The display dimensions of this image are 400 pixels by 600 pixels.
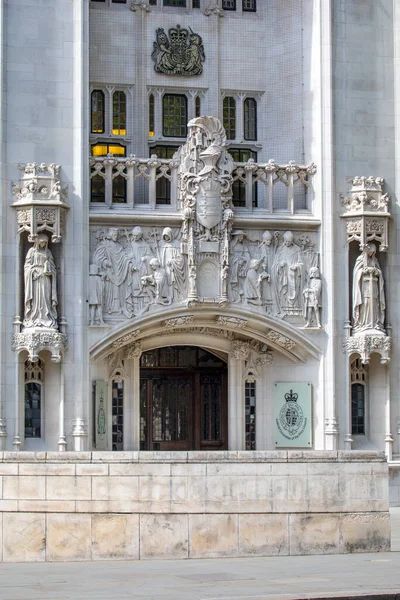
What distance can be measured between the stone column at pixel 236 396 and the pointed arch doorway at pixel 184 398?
23.0 inches

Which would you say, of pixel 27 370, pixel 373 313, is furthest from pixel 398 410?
pixel 27 370

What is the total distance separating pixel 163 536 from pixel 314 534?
2.17m

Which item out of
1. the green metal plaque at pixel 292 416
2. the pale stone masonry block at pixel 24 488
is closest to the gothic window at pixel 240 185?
the green metal plaque at pixel 292 416

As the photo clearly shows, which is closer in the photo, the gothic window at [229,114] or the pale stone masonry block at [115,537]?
the pale stone masonry block at [115,537]

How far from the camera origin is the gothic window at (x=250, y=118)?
1198 inches

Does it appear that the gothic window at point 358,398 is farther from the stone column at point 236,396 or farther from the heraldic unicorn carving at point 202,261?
the stone column at point 236,396

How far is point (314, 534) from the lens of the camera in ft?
65.1

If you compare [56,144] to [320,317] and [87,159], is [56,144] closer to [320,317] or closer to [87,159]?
[87,159]

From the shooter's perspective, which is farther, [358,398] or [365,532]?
[358,398]

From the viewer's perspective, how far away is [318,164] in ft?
94.8

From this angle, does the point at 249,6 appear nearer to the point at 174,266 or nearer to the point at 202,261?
the point at 202,261

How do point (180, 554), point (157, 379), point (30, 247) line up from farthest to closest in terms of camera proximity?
point (157, 379), point (30, 247), point (180, 554)

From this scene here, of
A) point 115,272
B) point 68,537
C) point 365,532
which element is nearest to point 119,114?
point 115,272

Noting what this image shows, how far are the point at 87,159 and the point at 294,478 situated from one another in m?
10.1
